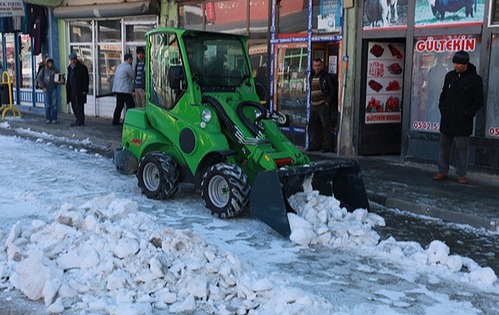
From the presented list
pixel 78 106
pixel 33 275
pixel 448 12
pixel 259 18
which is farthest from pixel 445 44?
pixel 78 106

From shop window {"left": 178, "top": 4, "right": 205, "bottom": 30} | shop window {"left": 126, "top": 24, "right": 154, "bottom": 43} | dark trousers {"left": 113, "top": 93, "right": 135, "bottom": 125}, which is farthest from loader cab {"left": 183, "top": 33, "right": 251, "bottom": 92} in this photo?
shop window {"left": 126, "top": 24, "right": 154, "bottom": 43}

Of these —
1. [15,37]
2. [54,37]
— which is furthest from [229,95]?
[15,37]

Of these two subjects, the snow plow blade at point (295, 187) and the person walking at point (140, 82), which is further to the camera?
the person walking at point (140, 82)

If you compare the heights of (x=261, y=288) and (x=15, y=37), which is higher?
(x=15, y=37)

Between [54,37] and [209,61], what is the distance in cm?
1349

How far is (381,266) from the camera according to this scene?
5477 mm

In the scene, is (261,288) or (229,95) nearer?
(261,288)

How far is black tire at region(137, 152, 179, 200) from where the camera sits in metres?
7.56

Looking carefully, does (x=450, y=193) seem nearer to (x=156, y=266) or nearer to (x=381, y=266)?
(x=381, y=266)

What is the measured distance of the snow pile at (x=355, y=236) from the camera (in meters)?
5.39

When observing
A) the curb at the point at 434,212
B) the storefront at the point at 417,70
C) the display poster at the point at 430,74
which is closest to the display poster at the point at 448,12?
the storefront at the point at 417,70

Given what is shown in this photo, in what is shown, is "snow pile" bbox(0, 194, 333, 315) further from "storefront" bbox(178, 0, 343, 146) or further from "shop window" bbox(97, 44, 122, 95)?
"shop window" bbox(97, 44, 122, 95)

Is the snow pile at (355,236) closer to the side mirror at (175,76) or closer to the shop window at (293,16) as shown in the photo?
the side mirror at (175,76)

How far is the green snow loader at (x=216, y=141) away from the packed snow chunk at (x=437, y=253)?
4.73 ft
